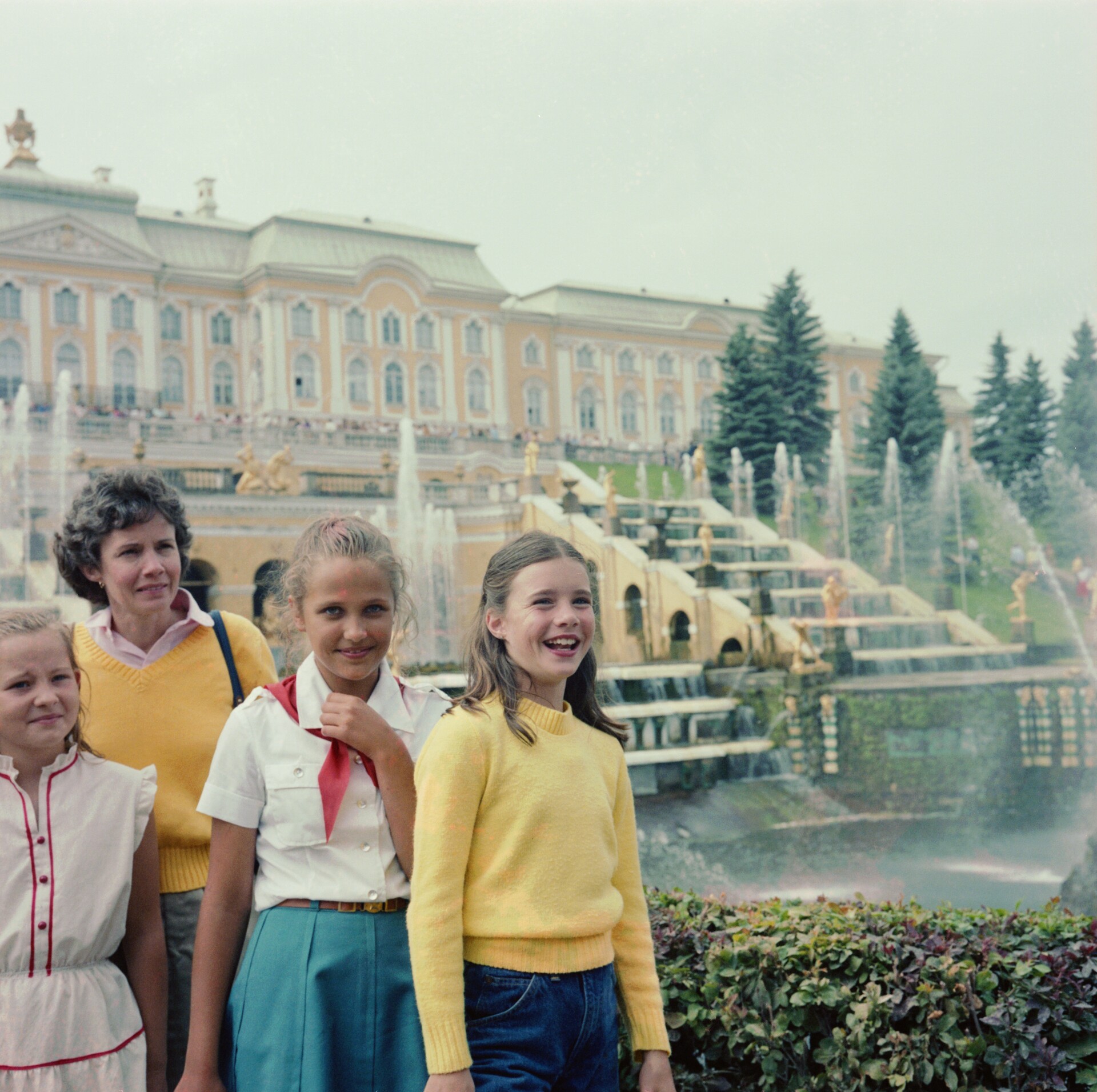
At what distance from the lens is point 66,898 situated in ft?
6.31

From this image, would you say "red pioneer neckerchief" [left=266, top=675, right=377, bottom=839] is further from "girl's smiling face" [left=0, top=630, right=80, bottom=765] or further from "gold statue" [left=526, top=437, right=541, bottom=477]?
"gold statue" [left=526, top=437, right=541, bottom=477]

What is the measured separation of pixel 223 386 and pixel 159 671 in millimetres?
6734

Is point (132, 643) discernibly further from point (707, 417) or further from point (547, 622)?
point (707, 417)

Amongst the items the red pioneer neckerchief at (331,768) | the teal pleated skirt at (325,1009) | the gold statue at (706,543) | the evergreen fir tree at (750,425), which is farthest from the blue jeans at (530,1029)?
the evergreen fir tree at (750,425)

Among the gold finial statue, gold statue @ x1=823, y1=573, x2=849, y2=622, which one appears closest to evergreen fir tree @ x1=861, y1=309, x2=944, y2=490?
gold statue @ x1=823, y1=573, x2=849, y2=622

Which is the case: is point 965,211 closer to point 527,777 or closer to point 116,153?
point 116,153

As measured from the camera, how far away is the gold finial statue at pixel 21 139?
7.58m

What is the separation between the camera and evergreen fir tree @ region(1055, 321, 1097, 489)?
28.7 feet

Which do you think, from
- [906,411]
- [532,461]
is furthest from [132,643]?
[906,411]

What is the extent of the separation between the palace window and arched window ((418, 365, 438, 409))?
326 millimetres

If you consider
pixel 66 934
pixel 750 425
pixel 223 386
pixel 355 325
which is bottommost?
pixel 66 934

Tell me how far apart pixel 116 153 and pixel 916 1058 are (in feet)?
25.7

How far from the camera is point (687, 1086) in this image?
2.79 m

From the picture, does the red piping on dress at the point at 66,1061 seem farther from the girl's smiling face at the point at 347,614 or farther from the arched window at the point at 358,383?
the arched window at the point at 358,383
